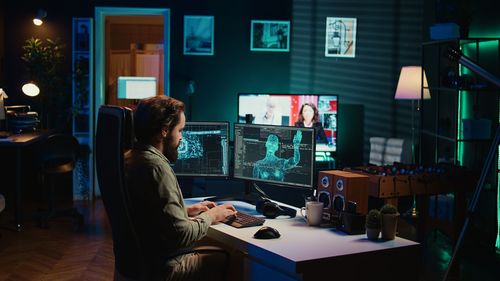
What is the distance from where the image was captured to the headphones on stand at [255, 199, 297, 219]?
11.0 ft

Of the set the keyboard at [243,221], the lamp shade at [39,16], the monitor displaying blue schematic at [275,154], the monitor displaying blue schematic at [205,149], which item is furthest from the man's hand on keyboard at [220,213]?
the lamp shade at [39,16]

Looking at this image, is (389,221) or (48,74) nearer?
(389,221)

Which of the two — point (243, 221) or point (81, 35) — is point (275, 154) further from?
point (81, 35)

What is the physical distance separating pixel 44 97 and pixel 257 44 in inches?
101

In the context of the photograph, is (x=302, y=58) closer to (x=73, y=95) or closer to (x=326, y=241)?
(x=73, y=95)

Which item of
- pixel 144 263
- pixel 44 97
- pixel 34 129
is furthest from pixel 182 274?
pixel 44 97

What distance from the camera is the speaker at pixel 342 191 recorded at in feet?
10.1

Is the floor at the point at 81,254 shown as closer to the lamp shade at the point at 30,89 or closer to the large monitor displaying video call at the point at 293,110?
the large monitor displaying video call at the point at 293,110

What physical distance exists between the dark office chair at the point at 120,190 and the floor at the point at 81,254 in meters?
2.16

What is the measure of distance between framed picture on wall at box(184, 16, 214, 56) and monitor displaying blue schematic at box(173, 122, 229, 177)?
13.4ft

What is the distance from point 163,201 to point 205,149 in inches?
45.1

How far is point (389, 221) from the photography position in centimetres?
290

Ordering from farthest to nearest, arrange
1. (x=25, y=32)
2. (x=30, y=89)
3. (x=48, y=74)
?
1. (x=25, y=32)
2. (x=48, y=74)
3. (x=30, y=89)

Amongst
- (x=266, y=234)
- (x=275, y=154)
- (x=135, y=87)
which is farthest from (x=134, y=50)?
(x=266, y=234)
